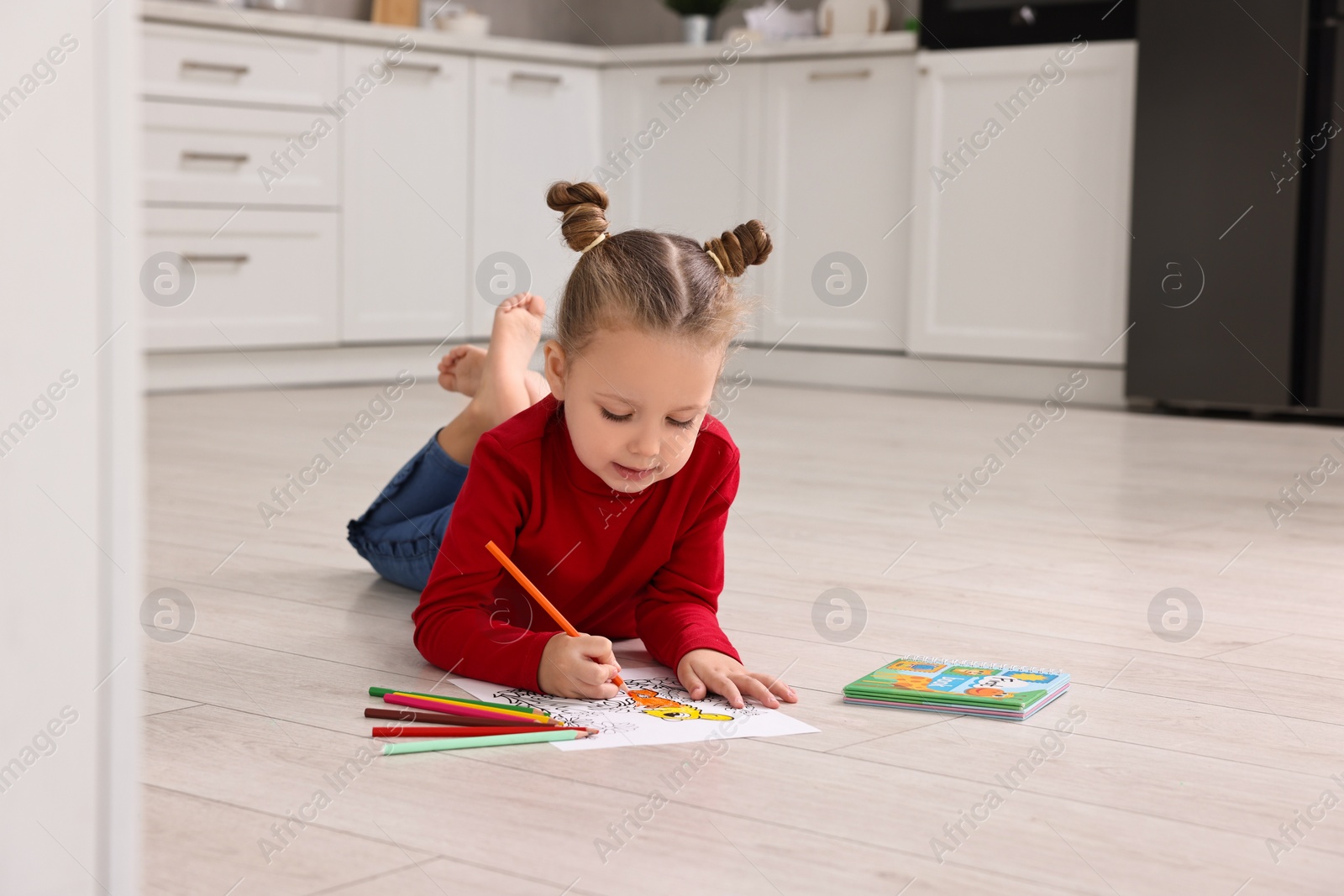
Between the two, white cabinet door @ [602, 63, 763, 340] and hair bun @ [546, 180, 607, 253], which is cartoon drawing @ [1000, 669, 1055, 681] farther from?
white cabinet door @ [602, 63, 763, 340]

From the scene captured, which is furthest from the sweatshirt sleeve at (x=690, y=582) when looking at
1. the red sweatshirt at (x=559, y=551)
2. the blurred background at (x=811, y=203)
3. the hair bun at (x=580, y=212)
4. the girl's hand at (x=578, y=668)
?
the blurred background at (x=811, y=203)

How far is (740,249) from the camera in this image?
45.9 inches

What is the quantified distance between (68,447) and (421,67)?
340 cm

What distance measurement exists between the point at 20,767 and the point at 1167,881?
0.58 m

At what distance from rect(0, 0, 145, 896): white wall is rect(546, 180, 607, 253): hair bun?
0.61m

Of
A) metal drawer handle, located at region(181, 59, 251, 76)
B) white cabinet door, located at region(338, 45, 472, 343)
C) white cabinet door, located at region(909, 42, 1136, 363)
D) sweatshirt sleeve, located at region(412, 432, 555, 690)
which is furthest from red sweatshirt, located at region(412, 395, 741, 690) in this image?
Result: white cabinet door, located at region(338, 45, 472, 343)

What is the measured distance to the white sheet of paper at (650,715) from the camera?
41.5 inches

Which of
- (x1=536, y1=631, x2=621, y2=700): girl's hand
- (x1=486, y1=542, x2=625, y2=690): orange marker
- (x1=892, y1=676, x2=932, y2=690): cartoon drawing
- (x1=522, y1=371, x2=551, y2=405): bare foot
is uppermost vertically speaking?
(x1=522, y1=371, x2=551, y2=405): bare foot

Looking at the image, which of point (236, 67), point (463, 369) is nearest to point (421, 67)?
point (236, 67)

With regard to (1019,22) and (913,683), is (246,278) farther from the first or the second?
(913,683)

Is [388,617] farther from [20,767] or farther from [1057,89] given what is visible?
[1057,89]

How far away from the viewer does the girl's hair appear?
3.56ft

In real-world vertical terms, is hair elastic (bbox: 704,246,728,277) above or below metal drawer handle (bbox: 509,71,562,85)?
below

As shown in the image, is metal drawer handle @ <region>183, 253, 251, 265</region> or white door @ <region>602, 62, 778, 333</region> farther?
white door @ <region>602, 62, 778, 333</region>
